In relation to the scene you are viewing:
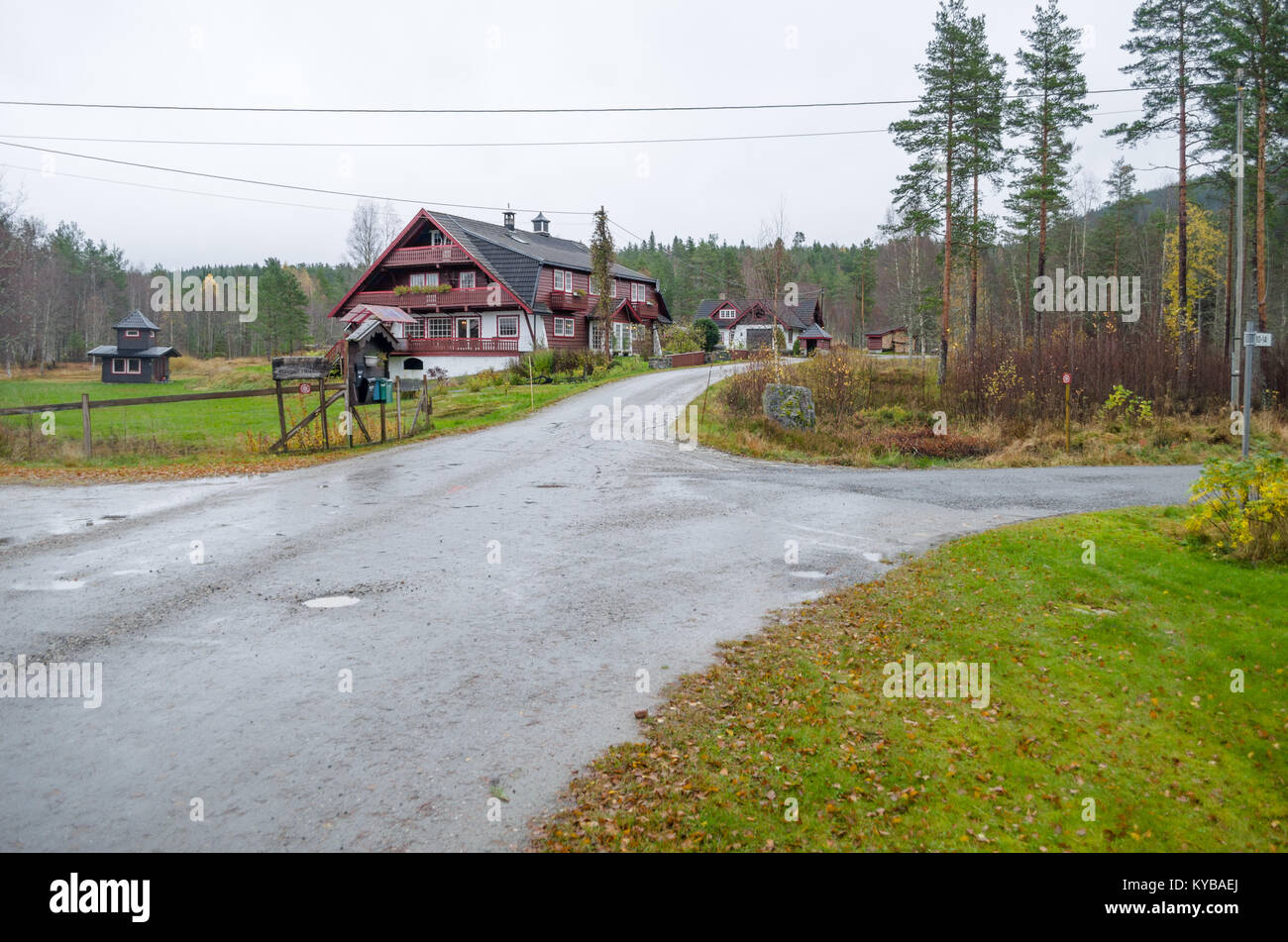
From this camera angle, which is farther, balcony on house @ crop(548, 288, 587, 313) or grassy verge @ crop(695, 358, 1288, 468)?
balcony on house @ crop(548, 288, 587, 313)

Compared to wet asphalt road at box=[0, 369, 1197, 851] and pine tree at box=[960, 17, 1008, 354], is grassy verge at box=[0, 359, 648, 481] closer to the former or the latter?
wet asphalt road at box=[0, 369, 1197, 851]

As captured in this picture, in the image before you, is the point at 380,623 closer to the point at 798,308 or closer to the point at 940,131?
the point at 940,131

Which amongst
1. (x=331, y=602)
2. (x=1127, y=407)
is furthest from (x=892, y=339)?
(x=331, y=602)

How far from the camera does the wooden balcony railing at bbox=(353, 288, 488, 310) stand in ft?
153

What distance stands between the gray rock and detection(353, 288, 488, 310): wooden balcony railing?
26630 mm

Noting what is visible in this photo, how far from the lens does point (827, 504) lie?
1494 cm

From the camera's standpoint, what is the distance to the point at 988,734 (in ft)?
18.9

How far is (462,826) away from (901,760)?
9.73 ft

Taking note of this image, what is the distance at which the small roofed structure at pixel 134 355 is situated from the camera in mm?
63594
